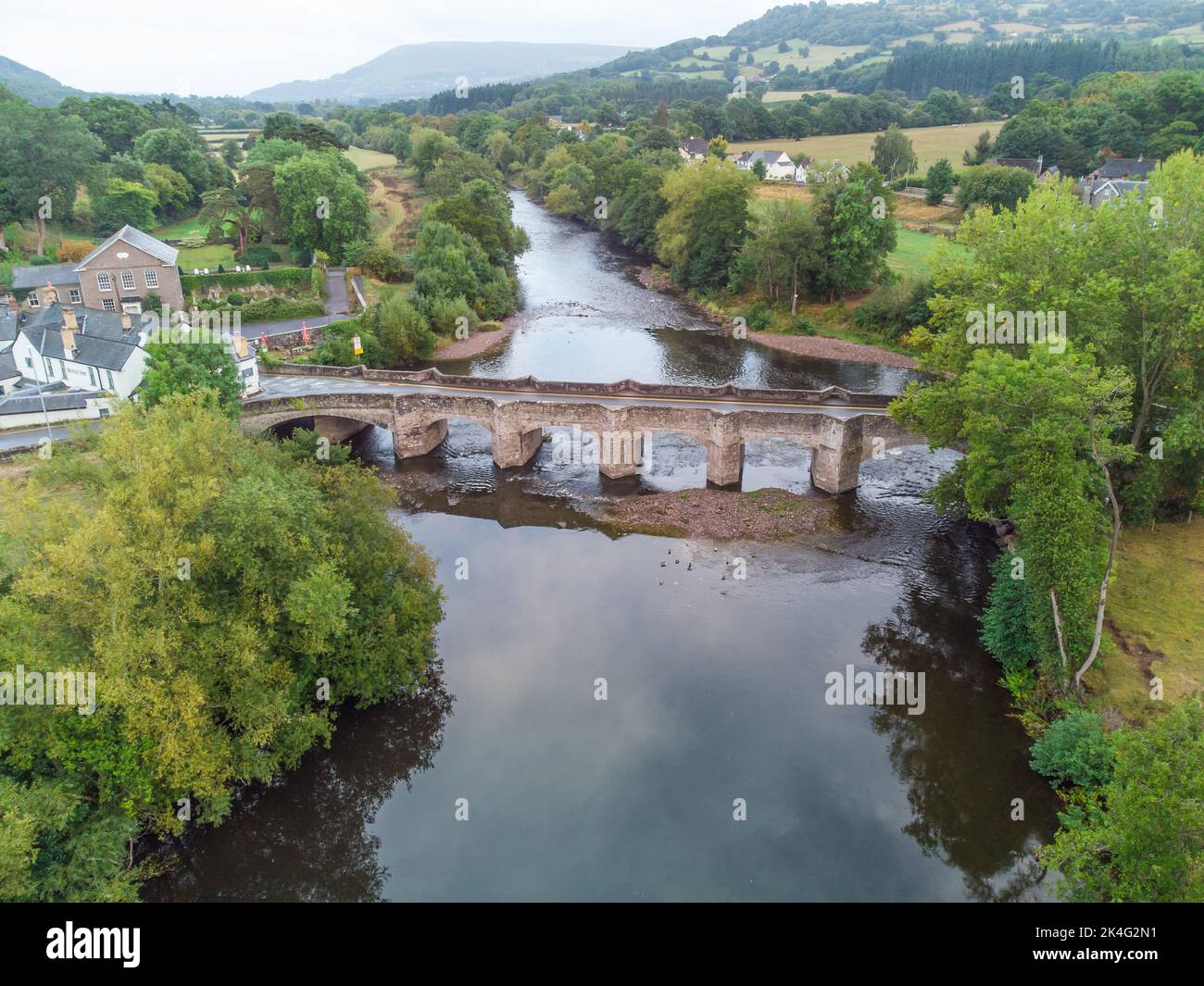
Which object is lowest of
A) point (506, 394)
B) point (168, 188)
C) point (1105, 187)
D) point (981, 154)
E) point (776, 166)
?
point (506, 394)

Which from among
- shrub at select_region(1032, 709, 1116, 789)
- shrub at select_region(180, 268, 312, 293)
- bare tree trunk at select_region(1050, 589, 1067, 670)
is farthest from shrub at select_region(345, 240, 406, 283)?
shrub at select_region(1032, 709, 1116, 789)

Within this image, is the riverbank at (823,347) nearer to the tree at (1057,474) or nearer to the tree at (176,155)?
the tree at (1057,474)

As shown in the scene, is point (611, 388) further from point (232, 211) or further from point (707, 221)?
point (232, 211)

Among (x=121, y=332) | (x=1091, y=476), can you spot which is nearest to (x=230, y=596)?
(x=1091, y=476)

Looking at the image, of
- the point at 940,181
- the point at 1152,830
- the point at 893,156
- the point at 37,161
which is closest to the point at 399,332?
the point at 37,161

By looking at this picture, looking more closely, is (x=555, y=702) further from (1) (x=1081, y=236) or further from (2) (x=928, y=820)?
(1) (x=1081, y=236)

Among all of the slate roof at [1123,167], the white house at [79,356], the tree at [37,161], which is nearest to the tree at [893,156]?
Result: the slate roof at [1123,167]
